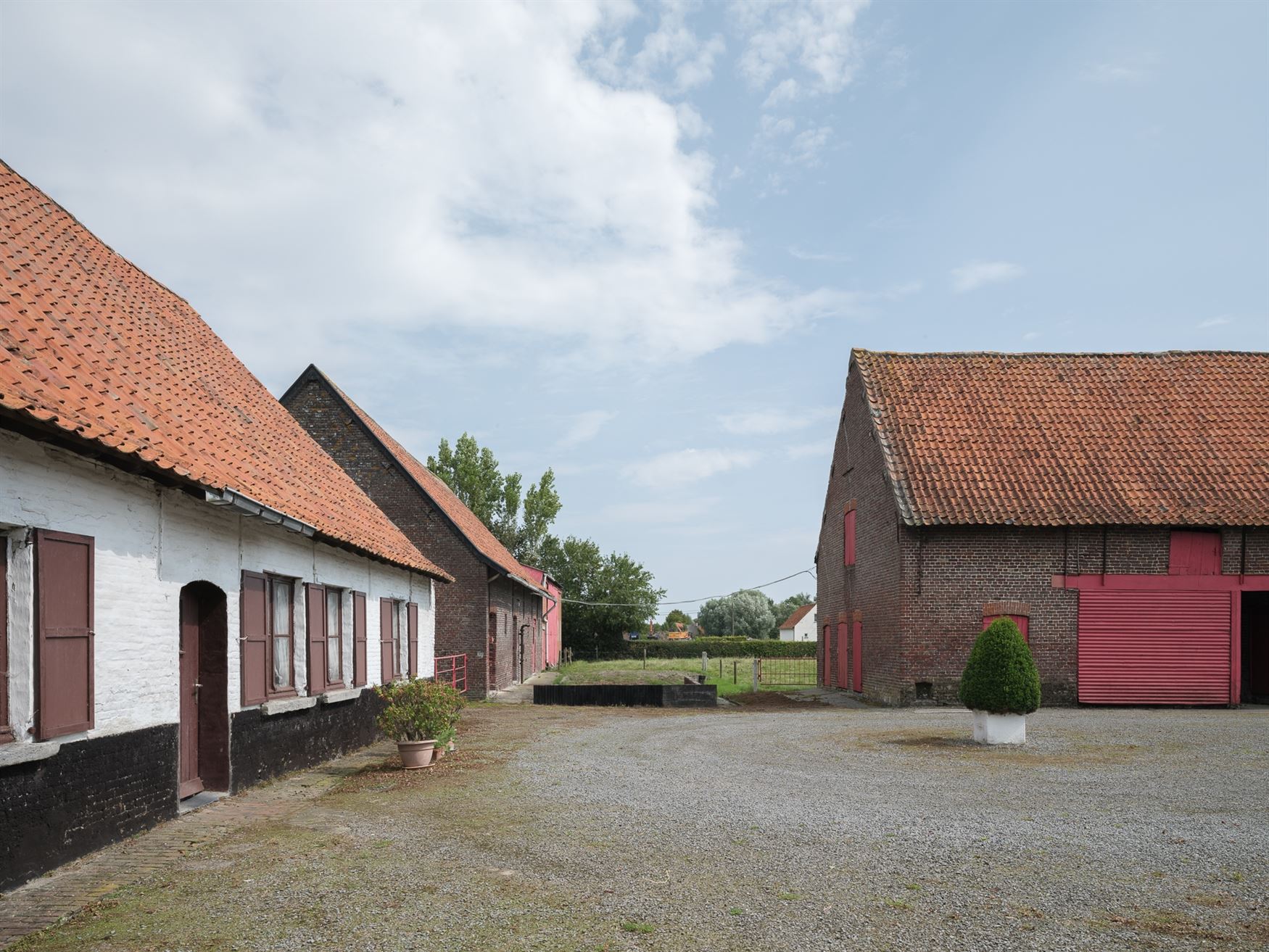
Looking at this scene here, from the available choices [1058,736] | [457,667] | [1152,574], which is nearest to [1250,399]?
[1152,574]

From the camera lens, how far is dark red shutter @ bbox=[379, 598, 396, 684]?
16641mm

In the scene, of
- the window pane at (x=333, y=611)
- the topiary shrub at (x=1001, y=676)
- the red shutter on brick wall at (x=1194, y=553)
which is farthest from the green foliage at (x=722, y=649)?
the window pane at (x=333, y=611)

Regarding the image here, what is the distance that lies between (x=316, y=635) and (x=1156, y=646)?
59.4ft

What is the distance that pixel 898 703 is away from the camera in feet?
74.7

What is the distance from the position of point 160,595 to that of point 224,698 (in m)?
1.81

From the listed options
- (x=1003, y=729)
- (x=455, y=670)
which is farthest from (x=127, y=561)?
(x=455, y=670)

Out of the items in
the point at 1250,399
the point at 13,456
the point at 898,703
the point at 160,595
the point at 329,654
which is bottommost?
the point at 898,703

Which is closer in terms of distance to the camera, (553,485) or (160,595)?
(160,595)

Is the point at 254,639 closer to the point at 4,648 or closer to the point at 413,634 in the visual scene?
the point at 4,648

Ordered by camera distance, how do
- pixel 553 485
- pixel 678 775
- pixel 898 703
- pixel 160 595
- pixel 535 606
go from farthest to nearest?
pixel 553 485
pixel 535 606
pixel 898 703
pixel 678 775
pixel 160 595

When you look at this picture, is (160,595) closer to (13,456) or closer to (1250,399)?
(13,456)

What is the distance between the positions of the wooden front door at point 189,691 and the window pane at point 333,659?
316 cm

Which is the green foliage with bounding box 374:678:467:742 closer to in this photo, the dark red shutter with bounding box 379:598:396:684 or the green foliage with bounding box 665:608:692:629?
the dark red shutter with bounding box 379:598:396:684

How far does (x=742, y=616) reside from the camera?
97312 millimetres
